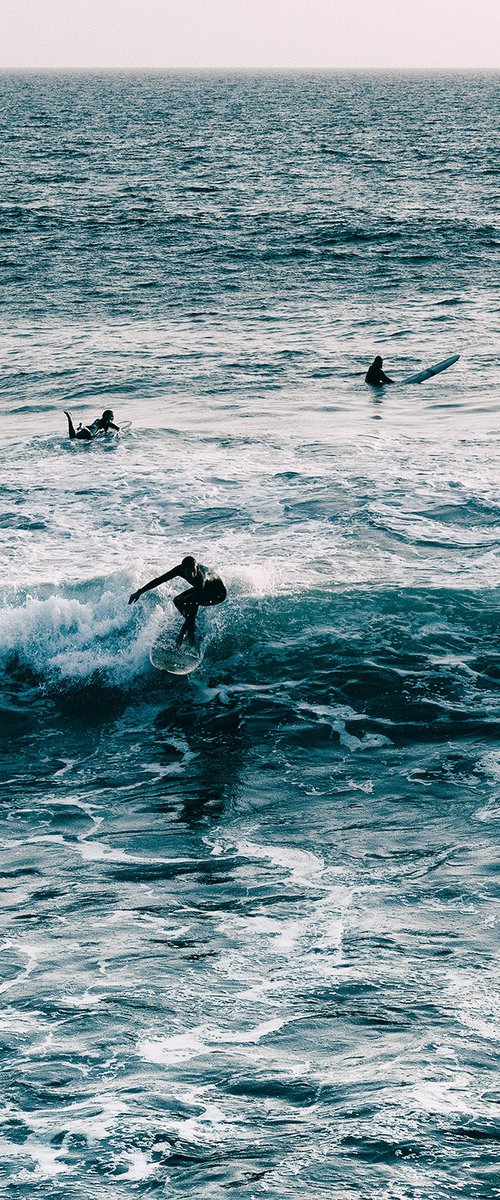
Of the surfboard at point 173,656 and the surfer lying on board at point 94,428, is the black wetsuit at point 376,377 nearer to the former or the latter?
the surfer lying on board at point 94,428

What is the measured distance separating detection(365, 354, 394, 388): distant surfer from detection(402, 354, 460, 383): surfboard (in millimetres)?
538

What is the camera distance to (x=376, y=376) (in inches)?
988

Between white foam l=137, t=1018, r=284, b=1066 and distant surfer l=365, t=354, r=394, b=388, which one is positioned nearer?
white foam l=137, t=1018, r=284, b=1066

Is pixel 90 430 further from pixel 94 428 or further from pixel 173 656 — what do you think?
pixel 173 656

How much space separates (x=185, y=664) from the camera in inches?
567

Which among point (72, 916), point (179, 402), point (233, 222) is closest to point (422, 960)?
point (72, 916)

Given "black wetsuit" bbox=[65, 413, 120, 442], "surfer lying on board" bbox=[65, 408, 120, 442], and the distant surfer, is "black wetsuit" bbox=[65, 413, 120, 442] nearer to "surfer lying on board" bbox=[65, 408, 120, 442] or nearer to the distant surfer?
"surfer lying on board" bbox=[65, 408, 120, 442]

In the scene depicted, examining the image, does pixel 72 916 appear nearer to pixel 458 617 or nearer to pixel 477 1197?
pixel 477 1197

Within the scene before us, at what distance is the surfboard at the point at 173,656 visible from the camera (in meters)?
14.3

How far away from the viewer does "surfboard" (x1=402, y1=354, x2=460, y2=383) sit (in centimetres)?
2550

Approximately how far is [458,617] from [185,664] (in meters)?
3.54

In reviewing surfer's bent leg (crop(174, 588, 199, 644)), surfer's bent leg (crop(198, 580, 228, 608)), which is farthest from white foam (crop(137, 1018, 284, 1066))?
surfer's bent leg (crop(174, 588, 199, 644))

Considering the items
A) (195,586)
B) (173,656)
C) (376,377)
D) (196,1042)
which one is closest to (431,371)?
(376,377)

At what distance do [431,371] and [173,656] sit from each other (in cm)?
1372
